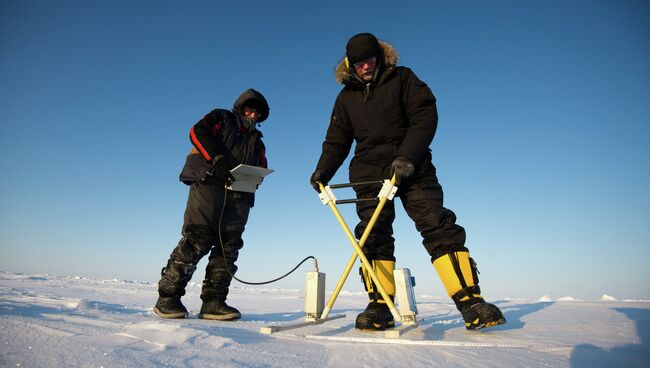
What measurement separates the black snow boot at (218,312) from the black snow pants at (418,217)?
1446 millimetres

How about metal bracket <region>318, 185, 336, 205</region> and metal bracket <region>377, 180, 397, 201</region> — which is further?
metal bracket <region>318, 185, 336, 205</region>

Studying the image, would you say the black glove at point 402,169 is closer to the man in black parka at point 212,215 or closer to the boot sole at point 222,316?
the man in black parka at point 212,215

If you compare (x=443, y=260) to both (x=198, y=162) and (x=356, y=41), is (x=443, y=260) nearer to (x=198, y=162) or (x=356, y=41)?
(x=356, y=41)

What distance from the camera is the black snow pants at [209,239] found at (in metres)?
3.36

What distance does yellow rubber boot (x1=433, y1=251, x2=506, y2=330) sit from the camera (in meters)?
2.37

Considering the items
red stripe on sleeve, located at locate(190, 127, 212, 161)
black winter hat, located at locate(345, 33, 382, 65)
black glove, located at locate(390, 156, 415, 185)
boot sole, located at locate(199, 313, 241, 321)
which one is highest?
black winter hat, located at locate(345, 33, 382, 65)

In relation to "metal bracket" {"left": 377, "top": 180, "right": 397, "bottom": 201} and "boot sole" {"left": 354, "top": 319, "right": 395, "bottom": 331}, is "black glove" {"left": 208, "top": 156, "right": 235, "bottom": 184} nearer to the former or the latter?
"metal bracket" {"left": 377, "top": 180, "right": 397, "bottom": 201}

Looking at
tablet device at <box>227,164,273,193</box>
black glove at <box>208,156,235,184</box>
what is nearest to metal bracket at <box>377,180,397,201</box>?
tablet device at <box>227,164,273,193</box>

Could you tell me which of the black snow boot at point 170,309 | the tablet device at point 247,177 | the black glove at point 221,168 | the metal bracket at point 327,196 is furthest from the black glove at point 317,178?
the black snow boot at point 170,309

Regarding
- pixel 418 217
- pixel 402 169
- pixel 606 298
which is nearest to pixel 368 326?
pixel 418 217

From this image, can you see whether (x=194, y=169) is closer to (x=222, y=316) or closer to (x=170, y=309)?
(x=170, y=309)

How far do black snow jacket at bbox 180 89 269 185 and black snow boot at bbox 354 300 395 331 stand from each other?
6.54 ft

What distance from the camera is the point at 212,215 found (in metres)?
3.49

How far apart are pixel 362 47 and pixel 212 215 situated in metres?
2.12
